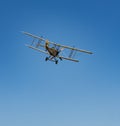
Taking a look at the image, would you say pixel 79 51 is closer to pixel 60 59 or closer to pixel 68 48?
pixel 68 48

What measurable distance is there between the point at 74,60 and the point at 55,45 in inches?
271

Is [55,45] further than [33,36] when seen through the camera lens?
No

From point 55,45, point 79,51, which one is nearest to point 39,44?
point 55,45

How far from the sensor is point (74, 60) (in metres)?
96.8

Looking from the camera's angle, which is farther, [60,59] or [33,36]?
[33,36]

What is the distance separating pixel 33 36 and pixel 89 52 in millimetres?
19050

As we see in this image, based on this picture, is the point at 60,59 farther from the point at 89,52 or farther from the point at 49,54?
the point at 89,52

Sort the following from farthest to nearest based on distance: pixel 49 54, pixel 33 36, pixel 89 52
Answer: pixel 33 36 → pixel 89 52 → pixel 49 54

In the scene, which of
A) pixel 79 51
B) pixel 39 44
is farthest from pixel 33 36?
pixel 79 51

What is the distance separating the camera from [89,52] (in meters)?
99.6

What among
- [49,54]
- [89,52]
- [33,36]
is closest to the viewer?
[49,54]

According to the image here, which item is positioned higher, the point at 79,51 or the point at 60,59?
the point at 79,51

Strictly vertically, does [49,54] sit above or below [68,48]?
below

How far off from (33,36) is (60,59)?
1720 cm
